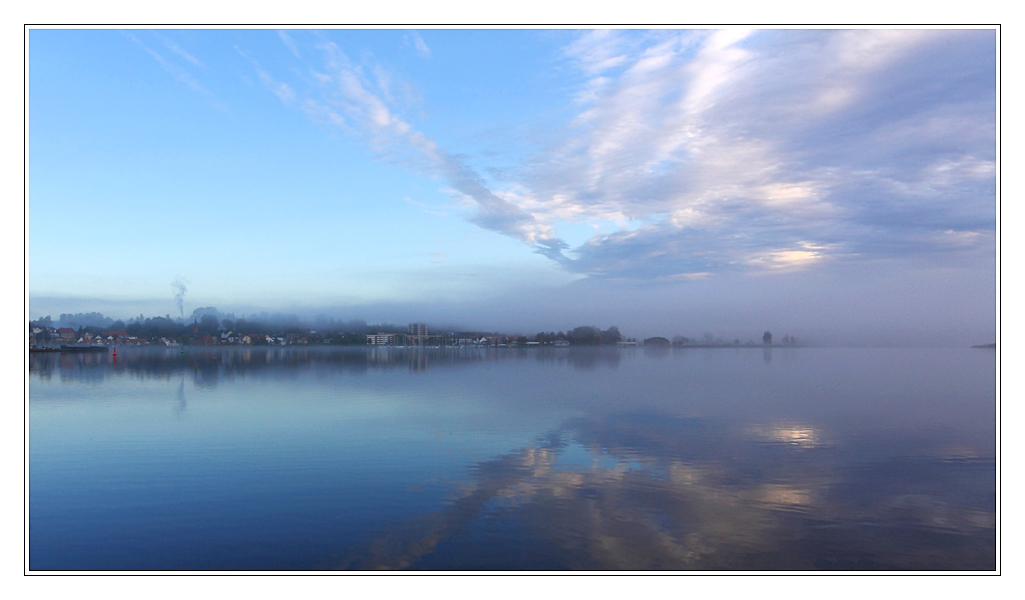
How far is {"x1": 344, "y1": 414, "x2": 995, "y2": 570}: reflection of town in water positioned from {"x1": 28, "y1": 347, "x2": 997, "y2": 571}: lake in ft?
0.20

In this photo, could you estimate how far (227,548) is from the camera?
11062 millimetres

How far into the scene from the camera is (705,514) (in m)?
12.8

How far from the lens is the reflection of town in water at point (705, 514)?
10.6 meters

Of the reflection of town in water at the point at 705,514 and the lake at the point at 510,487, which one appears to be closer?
the reflection of town in water at the point at 705,514

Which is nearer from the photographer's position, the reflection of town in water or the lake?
the reflection of town in water

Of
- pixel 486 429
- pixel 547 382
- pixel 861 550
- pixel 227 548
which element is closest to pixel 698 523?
pixel 861 550

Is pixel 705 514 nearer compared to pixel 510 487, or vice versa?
pixel 705 514

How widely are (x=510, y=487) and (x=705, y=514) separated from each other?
491 cm

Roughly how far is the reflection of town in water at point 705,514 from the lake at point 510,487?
6cm

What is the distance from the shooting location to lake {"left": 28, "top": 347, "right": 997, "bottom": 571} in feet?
35.7

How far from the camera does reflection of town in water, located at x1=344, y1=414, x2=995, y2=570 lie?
10.6 m
